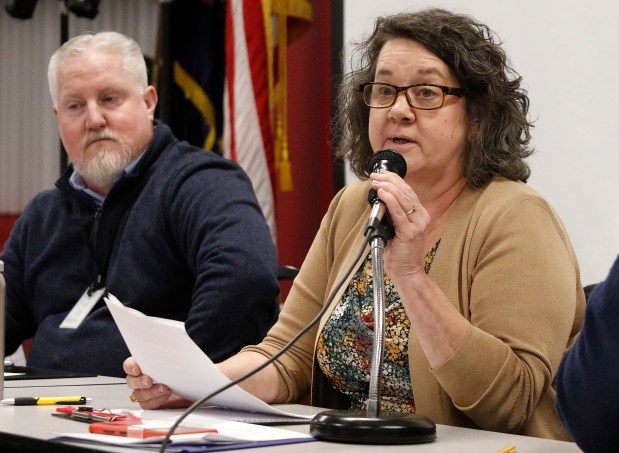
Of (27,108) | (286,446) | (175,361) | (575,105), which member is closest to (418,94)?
(175,361)

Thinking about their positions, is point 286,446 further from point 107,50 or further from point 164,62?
point 164,62

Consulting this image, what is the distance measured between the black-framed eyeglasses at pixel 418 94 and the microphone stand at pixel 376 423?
58 cm

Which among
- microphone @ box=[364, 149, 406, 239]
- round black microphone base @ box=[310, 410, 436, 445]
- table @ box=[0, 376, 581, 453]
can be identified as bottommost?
table @ box=[0, 376, 581, 453]

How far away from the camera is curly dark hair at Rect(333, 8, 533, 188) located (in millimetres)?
1965

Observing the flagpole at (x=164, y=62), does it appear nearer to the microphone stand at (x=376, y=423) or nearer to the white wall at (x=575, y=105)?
the white wall at (x=575, y=105)

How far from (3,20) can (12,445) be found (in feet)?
19.2

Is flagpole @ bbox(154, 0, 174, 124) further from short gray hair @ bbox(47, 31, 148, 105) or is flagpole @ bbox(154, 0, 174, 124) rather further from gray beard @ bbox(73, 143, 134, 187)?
gray beard @ bbox(73, 143, 134, 187)

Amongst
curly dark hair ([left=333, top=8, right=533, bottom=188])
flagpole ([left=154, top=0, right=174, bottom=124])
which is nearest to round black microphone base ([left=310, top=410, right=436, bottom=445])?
curly dark hair ([left=333, top=8, right=533, bottom=188])

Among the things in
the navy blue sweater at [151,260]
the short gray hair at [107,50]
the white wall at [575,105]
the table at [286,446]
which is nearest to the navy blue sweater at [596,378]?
the table at [286,446]

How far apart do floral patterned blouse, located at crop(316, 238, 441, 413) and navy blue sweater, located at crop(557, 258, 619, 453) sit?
25.5 inches

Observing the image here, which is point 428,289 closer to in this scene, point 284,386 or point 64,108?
point 284,386

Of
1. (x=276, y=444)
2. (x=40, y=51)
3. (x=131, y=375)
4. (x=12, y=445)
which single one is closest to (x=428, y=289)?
(x=276, y=444)

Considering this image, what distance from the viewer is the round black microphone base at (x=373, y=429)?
136 cm

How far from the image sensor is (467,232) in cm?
185
